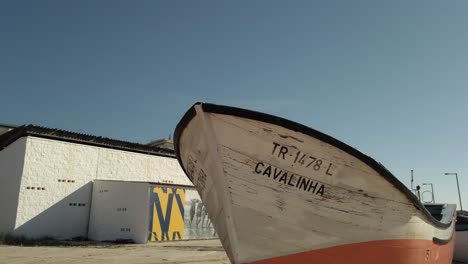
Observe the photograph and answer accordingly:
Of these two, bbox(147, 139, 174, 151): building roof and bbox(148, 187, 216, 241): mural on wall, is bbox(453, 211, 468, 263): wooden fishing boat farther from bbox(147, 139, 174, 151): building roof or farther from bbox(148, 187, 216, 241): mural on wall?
bbox(147, 139, 174, 151): building roof

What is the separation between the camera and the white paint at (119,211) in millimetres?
20984

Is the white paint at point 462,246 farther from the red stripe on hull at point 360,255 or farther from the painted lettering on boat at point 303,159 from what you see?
the painted lettering on boat at point 303,159

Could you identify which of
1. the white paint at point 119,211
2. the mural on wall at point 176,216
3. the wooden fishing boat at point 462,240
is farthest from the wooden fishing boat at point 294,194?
the mural on wall at point 176,216

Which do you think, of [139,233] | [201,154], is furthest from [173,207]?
[201,154]

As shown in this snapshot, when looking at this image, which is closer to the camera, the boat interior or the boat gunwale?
the boat gunwale

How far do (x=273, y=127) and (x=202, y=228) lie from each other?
20559mm

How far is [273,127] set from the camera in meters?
5.11

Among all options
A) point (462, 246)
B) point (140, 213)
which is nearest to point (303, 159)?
point (462, 246)

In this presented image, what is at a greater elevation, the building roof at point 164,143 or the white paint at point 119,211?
the building roof at point 164,143

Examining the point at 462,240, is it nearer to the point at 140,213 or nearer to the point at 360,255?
the point at 360,255

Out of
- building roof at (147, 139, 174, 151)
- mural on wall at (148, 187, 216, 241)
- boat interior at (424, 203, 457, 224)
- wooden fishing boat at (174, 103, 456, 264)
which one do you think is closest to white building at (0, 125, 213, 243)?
mural on wall at (148, 187, 216, 241)

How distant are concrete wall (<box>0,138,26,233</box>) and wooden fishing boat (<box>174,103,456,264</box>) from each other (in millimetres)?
18566

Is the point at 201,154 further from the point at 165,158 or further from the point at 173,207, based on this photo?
the point at 165,158

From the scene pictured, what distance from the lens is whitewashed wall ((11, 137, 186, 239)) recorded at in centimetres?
1997
